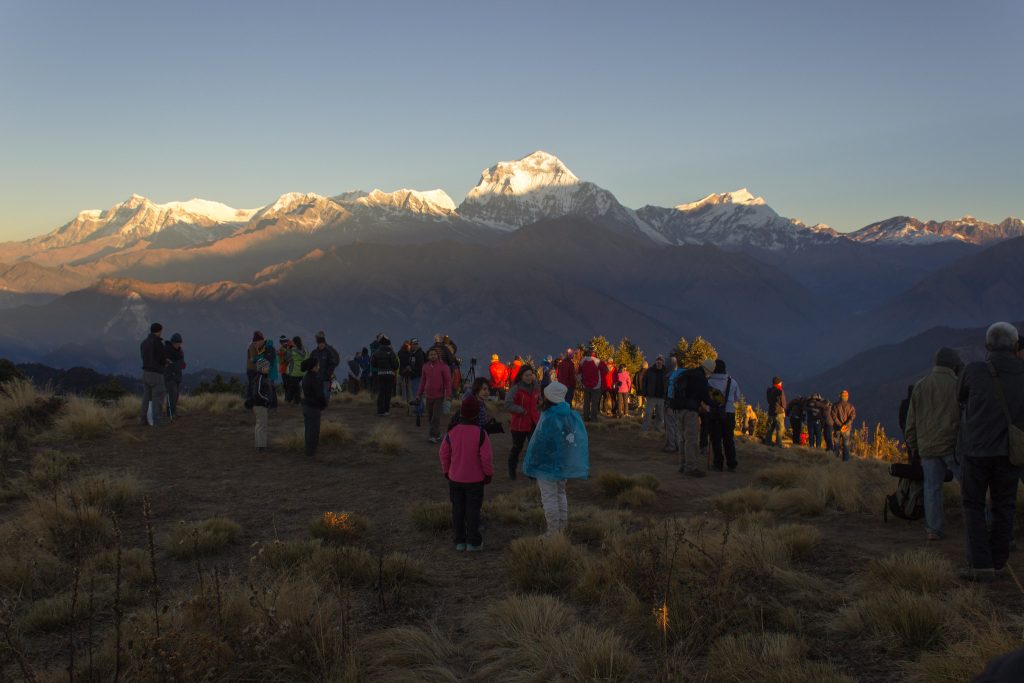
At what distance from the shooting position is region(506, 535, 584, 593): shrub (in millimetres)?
6283

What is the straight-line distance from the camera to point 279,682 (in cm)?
434

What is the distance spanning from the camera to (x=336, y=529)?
7.91m

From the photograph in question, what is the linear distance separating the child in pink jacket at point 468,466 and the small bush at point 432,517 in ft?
2.77

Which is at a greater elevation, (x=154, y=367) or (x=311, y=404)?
(x=154, y=367)

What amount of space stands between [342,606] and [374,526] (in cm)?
361

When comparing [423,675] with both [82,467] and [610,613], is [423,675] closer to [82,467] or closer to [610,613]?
[610,613]

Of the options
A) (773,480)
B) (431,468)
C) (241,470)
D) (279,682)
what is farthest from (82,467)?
(773,480)

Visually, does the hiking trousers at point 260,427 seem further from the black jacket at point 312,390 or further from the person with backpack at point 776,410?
the person with backpack at point 776,410

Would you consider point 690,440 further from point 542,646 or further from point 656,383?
point 542,646

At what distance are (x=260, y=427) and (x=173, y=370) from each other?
394 cm

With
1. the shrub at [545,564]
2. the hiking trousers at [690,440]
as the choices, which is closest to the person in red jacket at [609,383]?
the hiking trousers at [690,440]

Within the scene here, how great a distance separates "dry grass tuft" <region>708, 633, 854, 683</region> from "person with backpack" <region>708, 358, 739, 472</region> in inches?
331

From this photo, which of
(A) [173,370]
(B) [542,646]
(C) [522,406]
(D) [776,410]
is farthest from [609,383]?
(B) [542,646]

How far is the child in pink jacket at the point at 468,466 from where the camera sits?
756 centimetres
